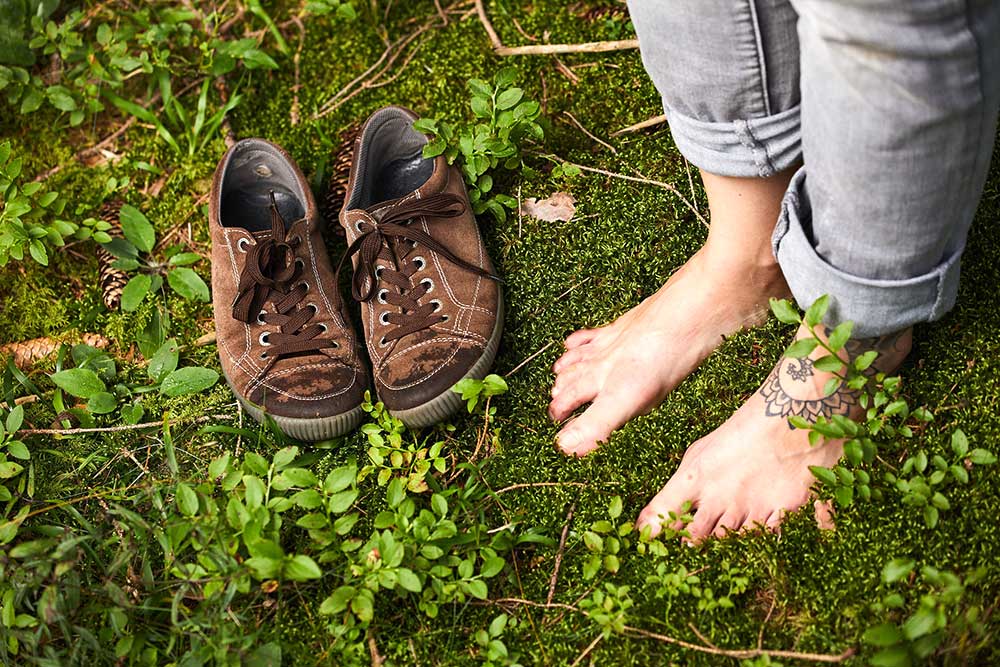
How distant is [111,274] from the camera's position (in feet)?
7.18

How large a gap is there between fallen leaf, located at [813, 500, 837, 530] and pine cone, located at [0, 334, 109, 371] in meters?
1.71

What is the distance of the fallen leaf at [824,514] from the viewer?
4.81ft

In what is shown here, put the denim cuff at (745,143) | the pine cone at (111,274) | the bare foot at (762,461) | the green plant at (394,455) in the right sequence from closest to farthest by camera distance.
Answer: the denim cuff at (745,143), the bare foot at (762,461), the green plant at (394,455), the pine cone at (111,274)

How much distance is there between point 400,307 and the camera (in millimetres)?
1841

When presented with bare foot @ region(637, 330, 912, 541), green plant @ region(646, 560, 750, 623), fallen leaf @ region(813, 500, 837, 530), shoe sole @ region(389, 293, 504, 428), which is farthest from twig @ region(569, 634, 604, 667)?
shoe sole @ region(389, 293, 504, 428)

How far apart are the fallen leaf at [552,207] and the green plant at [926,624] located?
44.3 inches

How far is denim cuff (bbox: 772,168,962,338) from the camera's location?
1.20 metres

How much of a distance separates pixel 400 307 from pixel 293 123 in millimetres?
875

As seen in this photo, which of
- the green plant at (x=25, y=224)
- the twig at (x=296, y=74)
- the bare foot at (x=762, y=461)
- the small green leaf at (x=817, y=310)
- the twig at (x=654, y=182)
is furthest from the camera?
→ the twig at (x=296, y=74)

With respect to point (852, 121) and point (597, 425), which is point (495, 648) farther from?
point (852, 121)

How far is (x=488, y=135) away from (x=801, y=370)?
950 mm

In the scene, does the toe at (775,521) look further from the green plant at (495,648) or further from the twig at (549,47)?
the twig at (549,47)

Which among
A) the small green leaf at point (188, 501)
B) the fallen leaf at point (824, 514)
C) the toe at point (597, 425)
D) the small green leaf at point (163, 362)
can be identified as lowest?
the fallen leaf at point (824, 514)

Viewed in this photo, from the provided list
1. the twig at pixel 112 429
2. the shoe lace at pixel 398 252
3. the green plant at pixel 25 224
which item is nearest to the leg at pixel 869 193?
the shoe lace at pixel 398 252
